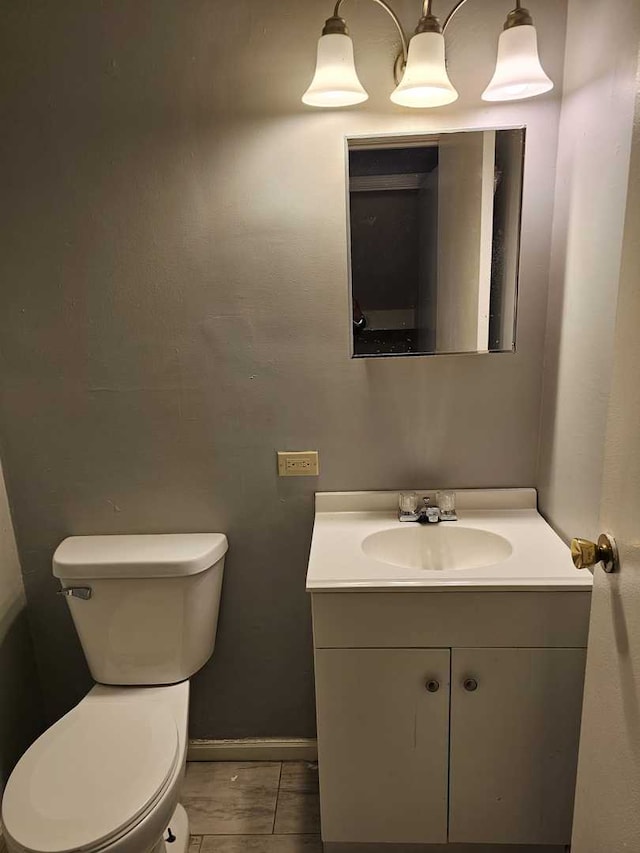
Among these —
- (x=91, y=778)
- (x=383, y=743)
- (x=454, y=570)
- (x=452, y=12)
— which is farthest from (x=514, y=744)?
(x=452, y=12)

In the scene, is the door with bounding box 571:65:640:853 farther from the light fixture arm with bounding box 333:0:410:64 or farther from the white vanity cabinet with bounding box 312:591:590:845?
the light fixture arm with bounding box 333:0:410:64

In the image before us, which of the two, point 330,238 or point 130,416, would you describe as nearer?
point 330,238

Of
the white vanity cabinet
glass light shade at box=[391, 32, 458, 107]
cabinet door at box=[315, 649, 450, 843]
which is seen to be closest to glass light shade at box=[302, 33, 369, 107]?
glass light shade at box=[391, 32, 458, 107]

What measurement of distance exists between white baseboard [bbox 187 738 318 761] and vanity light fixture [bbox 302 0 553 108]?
72.8 inches

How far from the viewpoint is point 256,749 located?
6.17 feet

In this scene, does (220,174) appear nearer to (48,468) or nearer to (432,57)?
(432,57)

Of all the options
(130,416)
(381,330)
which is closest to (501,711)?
(381,330)

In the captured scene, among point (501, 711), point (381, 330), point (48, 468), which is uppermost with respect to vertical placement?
point (381, 330)

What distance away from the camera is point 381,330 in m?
1.55

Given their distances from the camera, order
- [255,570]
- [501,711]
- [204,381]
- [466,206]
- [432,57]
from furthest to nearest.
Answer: [255,570] < [204,381] < [466,206] < [501,711] < [432,57]

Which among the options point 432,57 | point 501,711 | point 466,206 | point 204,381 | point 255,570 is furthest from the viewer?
point 255,570

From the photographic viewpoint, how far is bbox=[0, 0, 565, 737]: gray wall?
143cm

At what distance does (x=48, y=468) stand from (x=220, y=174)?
0.96 m

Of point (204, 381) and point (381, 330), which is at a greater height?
point (381, 330)
